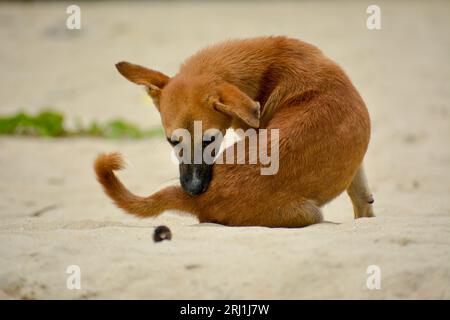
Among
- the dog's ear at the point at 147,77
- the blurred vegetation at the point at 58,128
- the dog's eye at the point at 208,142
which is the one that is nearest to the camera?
the dog's eye at the point at 208,142

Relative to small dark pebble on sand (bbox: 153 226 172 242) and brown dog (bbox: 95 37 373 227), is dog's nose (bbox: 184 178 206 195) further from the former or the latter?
small dark pebble on sand (bbox: 153 226 172 242)

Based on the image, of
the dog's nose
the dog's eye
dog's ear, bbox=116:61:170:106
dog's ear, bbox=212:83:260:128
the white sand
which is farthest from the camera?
dog's ear, bbox=116:61:170:106

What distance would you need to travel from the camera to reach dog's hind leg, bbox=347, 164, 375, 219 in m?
5.58

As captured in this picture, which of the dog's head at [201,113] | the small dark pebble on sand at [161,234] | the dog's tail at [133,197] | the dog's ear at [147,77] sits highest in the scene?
the dog's ear at [147,77]

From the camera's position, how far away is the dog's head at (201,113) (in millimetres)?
4754

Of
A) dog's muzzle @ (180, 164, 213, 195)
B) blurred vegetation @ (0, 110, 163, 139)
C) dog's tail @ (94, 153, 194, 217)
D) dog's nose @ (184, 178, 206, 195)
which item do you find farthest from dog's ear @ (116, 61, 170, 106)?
blurred vegetation @ (0, 110, 163, 139)

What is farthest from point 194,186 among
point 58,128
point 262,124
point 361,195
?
point 58,128

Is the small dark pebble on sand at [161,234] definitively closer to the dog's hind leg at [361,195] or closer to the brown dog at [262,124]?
the brown dog at [262,124]

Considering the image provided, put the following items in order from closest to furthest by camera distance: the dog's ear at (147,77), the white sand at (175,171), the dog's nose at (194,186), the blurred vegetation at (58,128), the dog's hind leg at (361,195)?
the white sand at (175,171), the dog's nose at (194,186), the dog's ear at (147,77), the dog's hind leg at (361,195), the blurred vegetation at (58,128)

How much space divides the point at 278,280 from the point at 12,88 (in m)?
8.87

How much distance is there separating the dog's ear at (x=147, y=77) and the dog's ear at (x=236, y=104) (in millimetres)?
564

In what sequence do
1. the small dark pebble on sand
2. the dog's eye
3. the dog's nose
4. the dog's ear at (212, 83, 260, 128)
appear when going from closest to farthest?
the small dark pebble on sand → the dog's ear at (212, 83, 260, 128) → the dog's nose → the dog's eye

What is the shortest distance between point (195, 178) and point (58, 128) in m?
5.15

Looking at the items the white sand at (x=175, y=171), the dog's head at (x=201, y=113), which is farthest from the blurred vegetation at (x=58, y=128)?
the dog's head at (x=201, y=113)
